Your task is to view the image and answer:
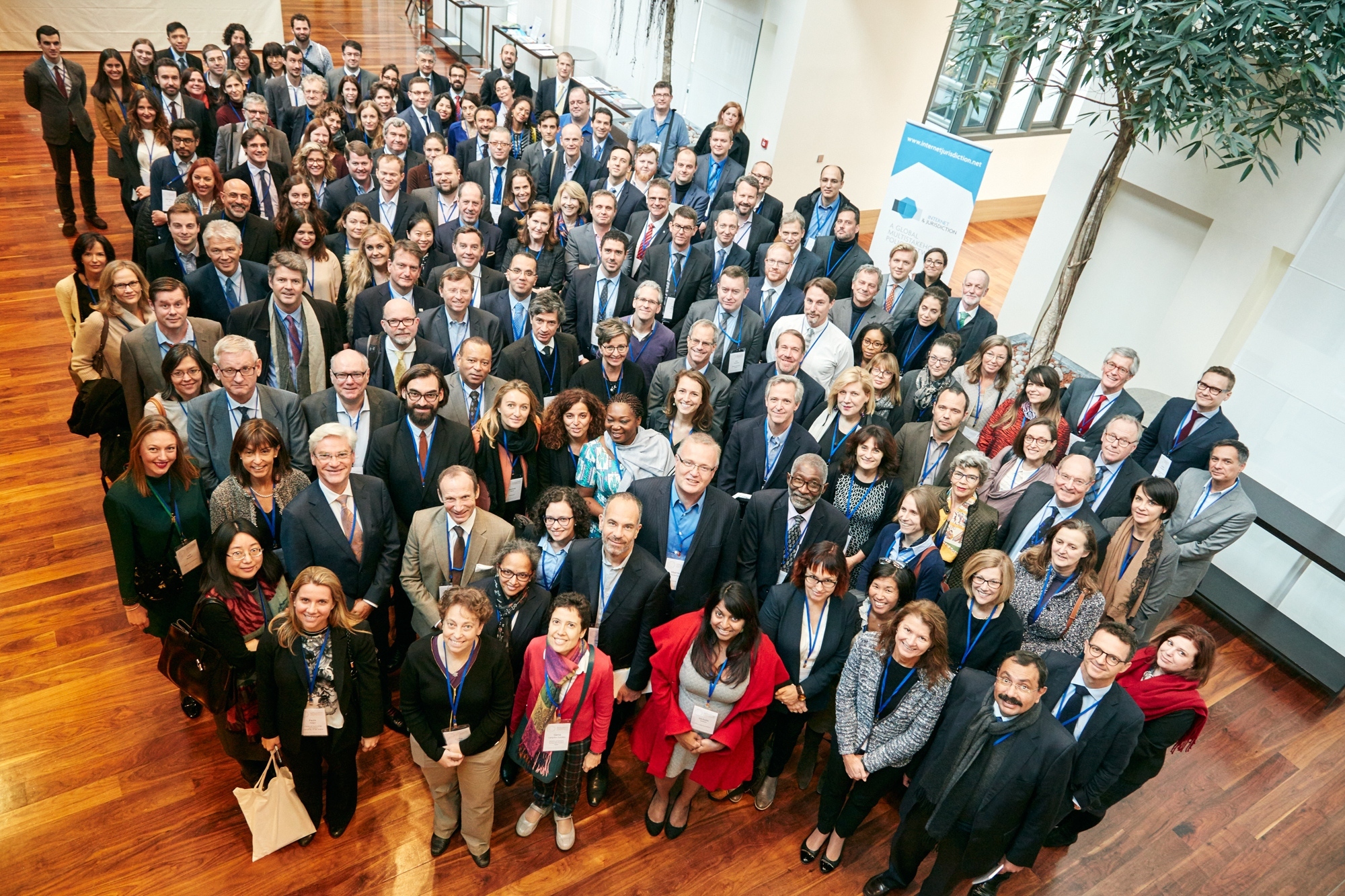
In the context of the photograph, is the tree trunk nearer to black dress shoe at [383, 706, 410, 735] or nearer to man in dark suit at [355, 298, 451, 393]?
man in dark suit at [355, 298, 451, 393]

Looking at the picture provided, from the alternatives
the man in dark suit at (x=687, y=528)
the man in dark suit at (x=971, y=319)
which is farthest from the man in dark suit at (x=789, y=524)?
the man in dark suit at (x=971, y=319)

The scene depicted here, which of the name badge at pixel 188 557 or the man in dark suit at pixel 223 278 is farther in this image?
the man in dark suit at pixel 223 278

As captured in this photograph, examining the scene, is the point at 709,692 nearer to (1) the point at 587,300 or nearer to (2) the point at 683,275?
(1) the point at 587,300

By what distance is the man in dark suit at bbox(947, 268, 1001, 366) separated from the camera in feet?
19.4

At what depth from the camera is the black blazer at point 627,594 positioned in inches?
143

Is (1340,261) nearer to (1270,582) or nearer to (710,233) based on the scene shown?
(1270,582)

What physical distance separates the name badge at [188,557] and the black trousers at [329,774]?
0.95m

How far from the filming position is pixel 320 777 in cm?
359

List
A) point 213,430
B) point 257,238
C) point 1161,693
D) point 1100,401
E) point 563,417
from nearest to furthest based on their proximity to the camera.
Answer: point 1161,693
point 213,430
point 563,417
point 1100,401
point 257,238

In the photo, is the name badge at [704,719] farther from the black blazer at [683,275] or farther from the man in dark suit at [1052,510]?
the black blazer at [683,275]

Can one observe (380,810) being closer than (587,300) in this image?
Yes

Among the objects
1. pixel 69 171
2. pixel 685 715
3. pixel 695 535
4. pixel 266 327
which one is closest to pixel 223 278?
pixel 266 327

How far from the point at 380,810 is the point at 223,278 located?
3.24 m

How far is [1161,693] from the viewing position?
3.59 meters
